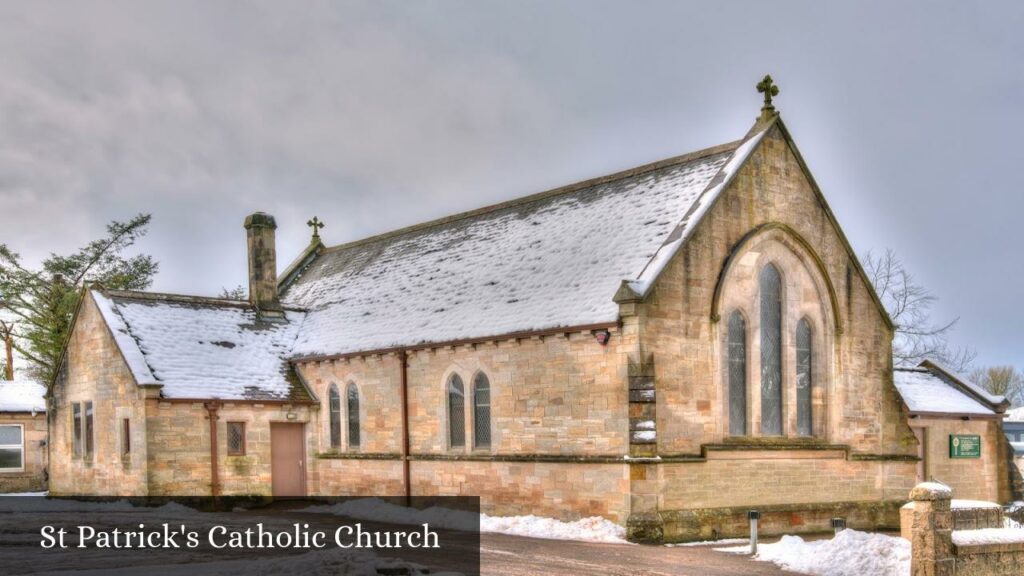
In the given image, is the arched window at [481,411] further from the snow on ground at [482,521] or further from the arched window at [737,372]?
the arched window at [737,372]

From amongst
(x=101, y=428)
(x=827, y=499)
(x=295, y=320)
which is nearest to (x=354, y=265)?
(x=295, y=320)

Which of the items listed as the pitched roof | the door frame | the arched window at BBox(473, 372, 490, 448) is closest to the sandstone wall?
the door frame

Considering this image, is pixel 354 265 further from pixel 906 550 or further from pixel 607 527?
pixel 906 550

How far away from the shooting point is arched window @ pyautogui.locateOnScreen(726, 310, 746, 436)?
24.0m

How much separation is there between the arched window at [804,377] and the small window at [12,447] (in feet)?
86.0

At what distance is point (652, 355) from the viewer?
22047 mm

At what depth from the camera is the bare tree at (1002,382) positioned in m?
90.3

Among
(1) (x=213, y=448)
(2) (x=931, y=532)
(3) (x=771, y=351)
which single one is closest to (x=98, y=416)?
(1) (x=213, y=448)

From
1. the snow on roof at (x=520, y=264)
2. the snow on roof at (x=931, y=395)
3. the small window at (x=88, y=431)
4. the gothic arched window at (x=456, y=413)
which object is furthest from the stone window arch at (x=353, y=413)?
the snow on roof at (x=931, y=395)

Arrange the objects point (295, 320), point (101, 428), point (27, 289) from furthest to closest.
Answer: point (27, 289) < point (295, 320) < point (101, 428)

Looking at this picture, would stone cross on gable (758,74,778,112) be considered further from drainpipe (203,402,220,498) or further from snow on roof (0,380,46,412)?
snow on roof (0,380,46,412)

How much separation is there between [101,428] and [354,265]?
10.1m

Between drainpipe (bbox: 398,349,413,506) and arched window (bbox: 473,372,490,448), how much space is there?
2.66 metres

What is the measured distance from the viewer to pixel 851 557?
1777cm
